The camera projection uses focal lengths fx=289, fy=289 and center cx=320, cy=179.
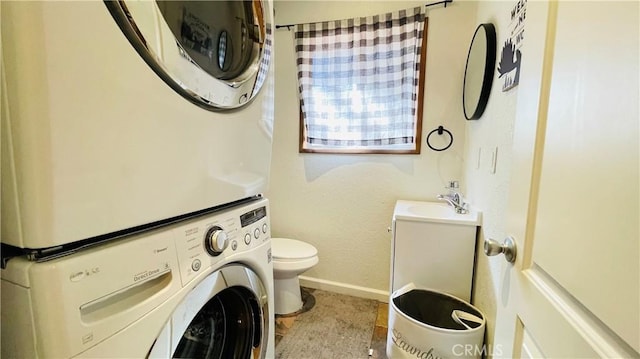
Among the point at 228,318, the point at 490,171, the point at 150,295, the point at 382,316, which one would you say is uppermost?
the point at 490,171

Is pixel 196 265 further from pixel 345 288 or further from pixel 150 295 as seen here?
pixel 345 288

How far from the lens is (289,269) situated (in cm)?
179

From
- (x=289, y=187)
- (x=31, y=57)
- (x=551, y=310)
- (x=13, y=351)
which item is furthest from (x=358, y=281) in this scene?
(x=31, y=57)

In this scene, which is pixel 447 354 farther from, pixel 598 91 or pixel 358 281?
pixel 598 91

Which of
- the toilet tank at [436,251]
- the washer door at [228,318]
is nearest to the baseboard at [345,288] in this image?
the toilet tank at [436,251]

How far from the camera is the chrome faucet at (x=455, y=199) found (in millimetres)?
1666

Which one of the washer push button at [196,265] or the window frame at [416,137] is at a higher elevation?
the window frame at [416,137]

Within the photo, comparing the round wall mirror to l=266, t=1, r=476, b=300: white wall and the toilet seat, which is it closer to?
l=266, t=1, r=476, b=300: white wall

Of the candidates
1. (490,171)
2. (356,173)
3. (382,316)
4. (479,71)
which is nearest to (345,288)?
(382,316)

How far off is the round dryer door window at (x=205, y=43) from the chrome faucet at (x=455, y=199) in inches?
52.5

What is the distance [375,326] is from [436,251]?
2.18 feet

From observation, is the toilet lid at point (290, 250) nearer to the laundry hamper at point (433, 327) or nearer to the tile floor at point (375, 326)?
the tile floor at point (375, 326)

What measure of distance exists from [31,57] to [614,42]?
0.82 m

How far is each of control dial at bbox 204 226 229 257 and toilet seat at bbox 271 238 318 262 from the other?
44.3 inches
